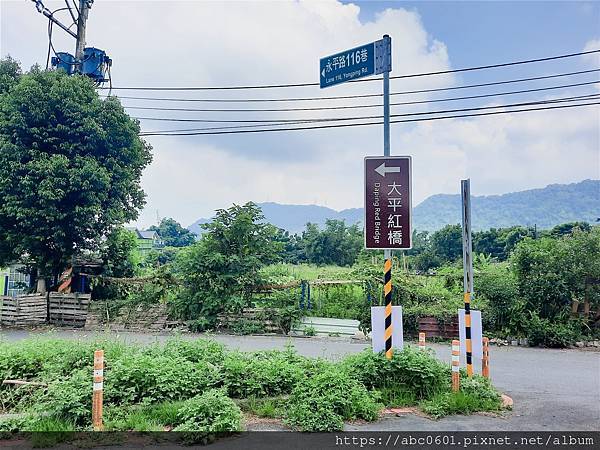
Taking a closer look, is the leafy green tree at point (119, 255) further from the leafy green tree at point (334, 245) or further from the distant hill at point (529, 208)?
the distant hill at point (529, 208)

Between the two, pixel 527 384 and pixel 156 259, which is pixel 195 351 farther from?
pixel 156 259

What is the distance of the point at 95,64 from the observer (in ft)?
56.3

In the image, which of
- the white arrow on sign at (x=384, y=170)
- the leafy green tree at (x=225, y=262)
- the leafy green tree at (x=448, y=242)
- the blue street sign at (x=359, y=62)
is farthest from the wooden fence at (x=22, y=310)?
the leafy green tree at (x=448, y=242)

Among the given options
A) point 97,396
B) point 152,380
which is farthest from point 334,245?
point 97,396

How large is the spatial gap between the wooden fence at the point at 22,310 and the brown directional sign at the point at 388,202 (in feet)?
43.9

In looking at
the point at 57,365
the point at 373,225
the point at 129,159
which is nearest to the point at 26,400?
the point at 57,365

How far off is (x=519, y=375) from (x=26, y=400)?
8.41 metres

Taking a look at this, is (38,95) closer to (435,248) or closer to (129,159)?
(129,159)

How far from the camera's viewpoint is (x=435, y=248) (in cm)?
3122

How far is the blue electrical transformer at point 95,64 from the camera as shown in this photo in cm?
1705

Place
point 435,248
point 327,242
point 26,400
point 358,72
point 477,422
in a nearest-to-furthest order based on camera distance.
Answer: point 477,422 → point 26,400 → point 358,72 → point 435,248 → point 327,242

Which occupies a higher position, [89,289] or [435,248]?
[435,248]

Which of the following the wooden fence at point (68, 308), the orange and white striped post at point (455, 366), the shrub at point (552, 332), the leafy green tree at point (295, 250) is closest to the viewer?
the orange and white striped post at point (455, 366)

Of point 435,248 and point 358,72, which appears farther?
point 435,248
